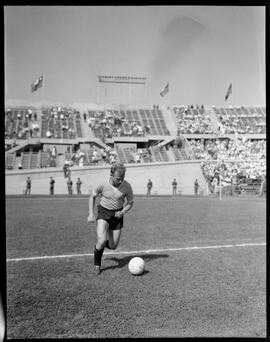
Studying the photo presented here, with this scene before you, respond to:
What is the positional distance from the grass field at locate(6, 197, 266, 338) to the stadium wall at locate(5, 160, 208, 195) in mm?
17414

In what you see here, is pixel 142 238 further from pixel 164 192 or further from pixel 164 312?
pixel 164 192

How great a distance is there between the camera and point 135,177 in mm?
27016

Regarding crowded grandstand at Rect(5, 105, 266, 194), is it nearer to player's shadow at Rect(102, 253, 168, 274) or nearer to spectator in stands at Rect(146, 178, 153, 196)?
spectator in stands at Rect(146, 178, 153, 196)

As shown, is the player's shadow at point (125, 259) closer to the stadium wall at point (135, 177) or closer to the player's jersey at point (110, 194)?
the player's jersey at point (110, 194)

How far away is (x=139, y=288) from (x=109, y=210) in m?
1.50

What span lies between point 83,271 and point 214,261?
2.31 meters

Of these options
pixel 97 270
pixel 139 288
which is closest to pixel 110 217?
pixel 97 270

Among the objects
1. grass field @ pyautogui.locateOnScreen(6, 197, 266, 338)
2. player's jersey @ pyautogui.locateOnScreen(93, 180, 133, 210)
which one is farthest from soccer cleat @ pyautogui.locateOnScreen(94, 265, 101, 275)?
player's jersey @ pyautogui.locateOnScreen(93, 180, 133, 210)

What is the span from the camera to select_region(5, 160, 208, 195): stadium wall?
1005 inches

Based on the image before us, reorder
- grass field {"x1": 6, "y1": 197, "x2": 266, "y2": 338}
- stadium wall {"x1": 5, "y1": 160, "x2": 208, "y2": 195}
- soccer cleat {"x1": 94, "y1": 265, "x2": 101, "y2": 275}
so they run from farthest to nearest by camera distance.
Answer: stadium wall {"x1": 5, "y1": 160, "x2": 208, "y2": 195} → soccer cleat {"x1": 94, "y1": 265, "x2": 101, "y2": 275} → grass field {"x1": 6, "y1": 197, "x2": 266, "y2": 338}

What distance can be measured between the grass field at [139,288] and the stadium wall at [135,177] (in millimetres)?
17414

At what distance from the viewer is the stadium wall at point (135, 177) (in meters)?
25.5

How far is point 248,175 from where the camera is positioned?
2533 centimetres

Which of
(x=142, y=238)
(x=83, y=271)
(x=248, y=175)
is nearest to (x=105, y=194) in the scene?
(x=83, y=271)
